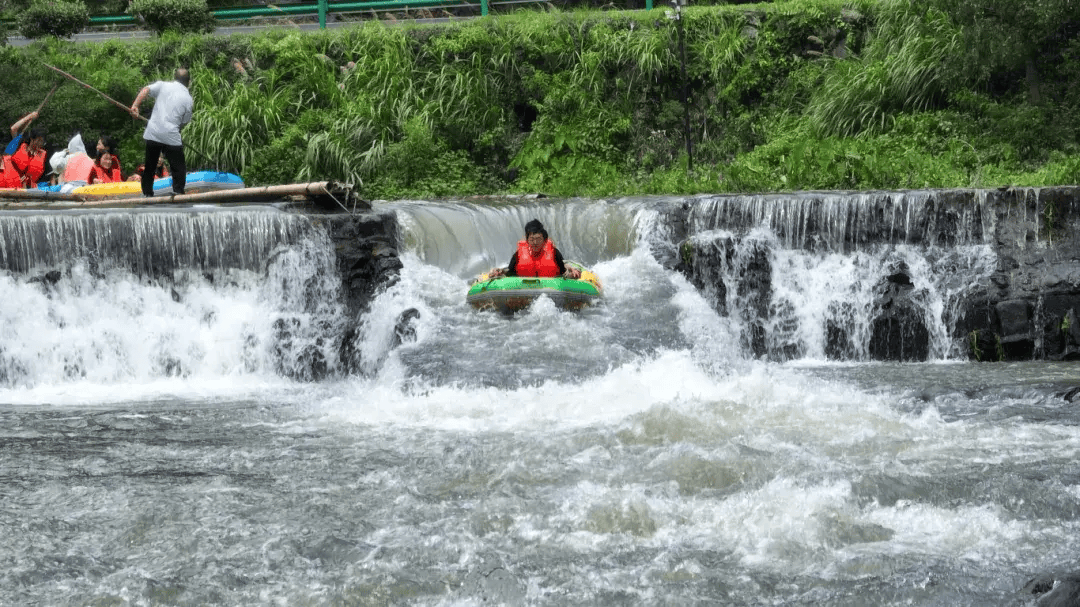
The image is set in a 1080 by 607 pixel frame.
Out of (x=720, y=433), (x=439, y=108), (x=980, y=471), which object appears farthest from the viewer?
(x=439, y=108)

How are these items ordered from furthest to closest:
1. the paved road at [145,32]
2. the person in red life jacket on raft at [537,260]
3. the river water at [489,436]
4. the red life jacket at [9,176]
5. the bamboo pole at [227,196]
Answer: the paved road at [145,32] → the red life jacket at [9,176] → the bamboo pole at [227,196] → the person in red life jacket on raft at [537,260] → the river water at [489,436]

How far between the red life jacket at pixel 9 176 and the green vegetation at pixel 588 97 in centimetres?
297

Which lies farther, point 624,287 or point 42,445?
point 624,287

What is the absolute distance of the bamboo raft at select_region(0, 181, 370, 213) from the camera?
39.5 ft

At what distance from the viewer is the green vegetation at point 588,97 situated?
50.3 feet

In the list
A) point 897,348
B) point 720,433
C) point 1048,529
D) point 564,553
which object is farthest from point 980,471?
point 897,348

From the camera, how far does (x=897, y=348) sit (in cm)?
1149

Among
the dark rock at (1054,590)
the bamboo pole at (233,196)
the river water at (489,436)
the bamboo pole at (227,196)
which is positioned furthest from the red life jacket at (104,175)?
the dark rock at (1054,590)

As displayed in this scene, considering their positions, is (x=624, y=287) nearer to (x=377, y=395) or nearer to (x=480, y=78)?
(x=377, y=395)

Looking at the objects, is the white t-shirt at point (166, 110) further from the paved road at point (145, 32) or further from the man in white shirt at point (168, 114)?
the paved road at point (145, 32)

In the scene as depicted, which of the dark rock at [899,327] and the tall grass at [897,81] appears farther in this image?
the tall grass at [897,81]

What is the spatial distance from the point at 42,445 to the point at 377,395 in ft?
7.89

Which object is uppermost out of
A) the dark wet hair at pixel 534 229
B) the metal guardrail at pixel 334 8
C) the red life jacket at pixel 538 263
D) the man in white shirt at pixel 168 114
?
the metal guardrail at pixel 334 8

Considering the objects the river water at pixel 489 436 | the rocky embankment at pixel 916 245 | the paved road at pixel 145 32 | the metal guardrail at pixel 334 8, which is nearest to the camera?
the river water at pixel 489 436
